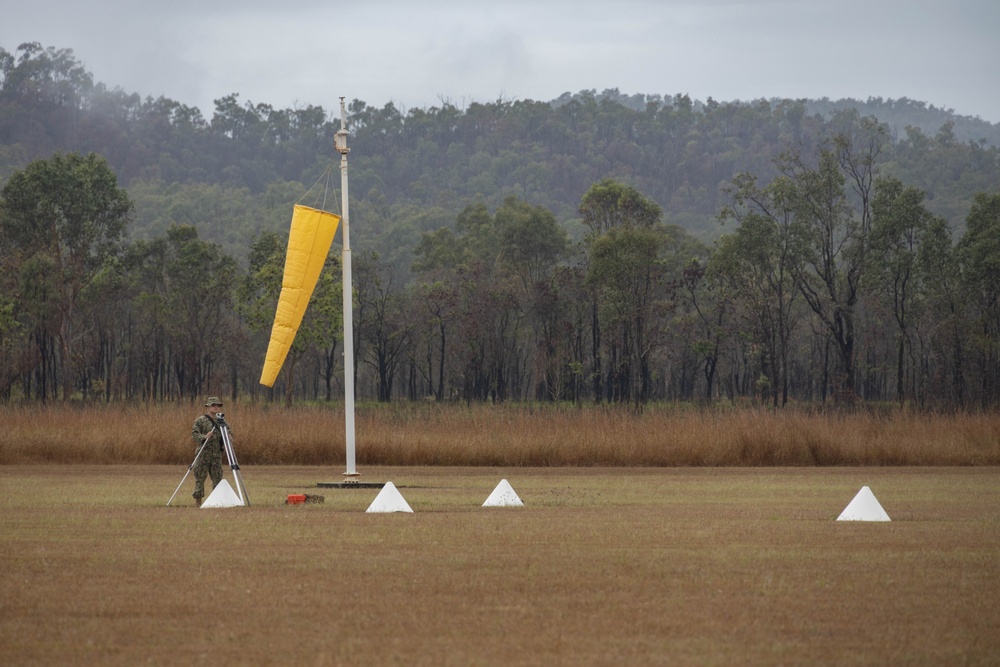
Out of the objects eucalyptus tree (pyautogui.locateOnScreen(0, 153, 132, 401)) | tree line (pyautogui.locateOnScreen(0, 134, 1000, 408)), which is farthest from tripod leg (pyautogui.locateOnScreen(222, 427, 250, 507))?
eucalyptus tree (pyautogui.locateOnScreen(0, 153, 132, 401))

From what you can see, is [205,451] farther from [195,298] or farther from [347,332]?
[195,298]

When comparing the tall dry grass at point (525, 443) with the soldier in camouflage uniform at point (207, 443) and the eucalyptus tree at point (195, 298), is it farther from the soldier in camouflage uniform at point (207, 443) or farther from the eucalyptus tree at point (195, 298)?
the eucalyptus tree at point (195, 298)

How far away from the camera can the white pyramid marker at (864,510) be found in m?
16.8

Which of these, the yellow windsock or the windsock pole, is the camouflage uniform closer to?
the windsock pole

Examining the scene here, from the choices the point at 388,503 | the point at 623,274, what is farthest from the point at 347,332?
the point at 623,274

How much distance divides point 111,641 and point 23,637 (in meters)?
0.67

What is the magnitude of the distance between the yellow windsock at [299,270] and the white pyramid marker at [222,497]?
18.4ft

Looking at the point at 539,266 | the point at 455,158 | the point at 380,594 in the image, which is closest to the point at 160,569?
the point at 380,594

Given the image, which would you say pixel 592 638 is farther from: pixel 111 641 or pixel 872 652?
pixel 111 641

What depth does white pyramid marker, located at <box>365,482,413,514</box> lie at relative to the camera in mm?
17703

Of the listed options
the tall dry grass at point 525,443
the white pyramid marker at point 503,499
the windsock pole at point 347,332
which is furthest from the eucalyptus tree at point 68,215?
the white pyramid marker at point 503,499

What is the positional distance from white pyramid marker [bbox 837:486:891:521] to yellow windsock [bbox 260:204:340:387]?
37.0 ft

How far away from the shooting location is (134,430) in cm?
3086

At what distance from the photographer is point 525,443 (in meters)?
31.0
